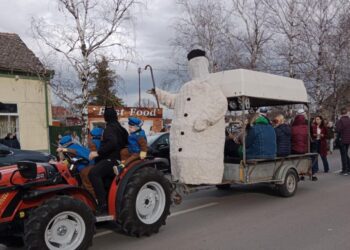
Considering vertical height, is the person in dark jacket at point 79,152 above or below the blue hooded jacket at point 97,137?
below

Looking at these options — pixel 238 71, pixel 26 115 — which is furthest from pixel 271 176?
pixel 26 115

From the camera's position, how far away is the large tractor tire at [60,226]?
4480 millimetres

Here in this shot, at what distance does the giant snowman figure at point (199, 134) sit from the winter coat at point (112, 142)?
168cm

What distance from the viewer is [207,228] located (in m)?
6.36

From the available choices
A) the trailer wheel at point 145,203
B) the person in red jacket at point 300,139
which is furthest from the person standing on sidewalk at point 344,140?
the trailer wheel at point 145,203

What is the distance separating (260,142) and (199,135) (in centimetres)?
133

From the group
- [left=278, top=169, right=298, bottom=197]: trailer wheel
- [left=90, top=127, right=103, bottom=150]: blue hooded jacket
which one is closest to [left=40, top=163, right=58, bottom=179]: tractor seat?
[left=90, top=127, right=103, bottom=150]: blue hooded jacket

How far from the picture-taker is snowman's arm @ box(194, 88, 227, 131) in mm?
7406

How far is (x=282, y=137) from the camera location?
8773mm

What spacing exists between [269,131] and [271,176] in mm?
892

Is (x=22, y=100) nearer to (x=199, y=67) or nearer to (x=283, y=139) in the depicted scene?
(x=199, y=67)

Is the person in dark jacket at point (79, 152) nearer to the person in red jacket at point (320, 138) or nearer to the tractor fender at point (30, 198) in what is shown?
the tractor fender at point (30, 198)

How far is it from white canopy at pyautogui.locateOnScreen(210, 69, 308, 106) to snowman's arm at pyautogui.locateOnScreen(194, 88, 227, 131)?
0.35 metres

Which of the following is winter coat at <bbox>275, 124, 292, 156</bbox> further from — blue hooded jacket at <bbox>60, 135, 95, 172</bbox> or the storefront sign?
the storefront sign
